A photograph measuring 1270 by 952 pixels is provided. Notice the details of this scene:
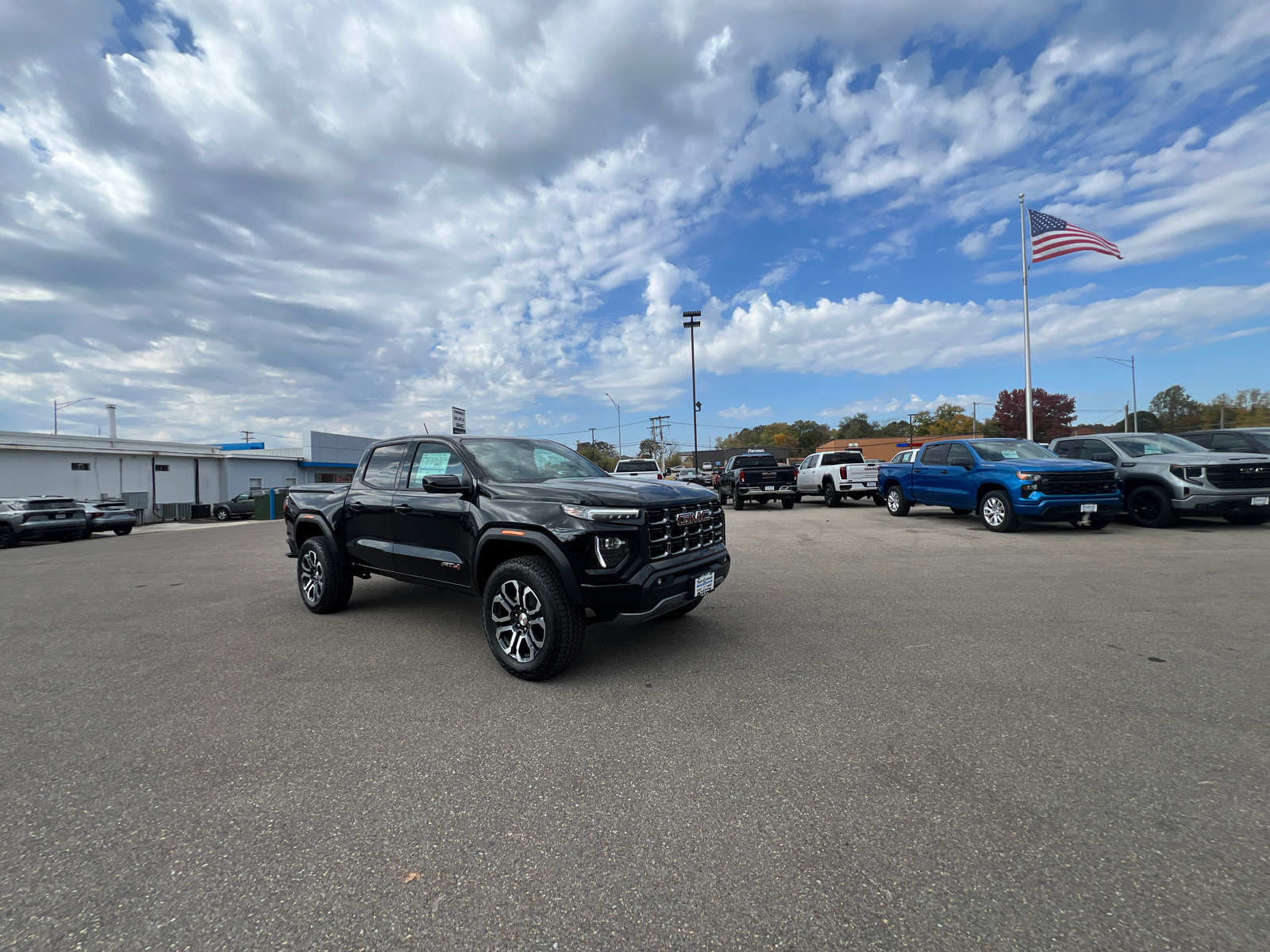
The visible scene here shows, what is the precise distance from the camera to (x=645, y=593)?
397 centimetres

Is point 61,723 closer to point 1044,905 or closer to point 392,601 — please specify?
point 392,601

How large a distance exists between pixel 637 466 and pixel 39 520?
16617 mm

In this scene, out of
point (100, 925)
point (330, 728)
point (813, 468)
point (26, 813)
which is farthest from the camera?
point (813, 468)

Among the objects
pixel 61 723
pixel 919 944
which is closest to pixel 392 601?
pixel 61 723

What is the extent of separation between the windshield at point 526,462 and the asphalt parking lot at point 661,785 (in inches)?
55.9

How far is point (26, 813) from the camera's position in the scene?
8.55ft

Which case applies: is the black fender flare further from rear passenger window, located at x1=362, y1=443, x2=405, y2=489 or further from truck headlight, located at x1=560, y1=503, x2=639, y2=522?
truck headlight, located at x1=560, y1=503, x2=639, y2=522

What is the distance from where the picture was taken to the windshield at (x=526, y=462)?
4914mm

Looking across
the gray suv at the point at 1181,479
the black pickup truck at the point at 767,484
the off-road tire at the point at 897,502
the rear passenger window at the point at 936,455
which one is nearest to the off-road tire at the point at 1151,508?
the gray suv at the point at 1181,479

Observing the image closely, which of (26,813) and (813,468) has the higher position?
(813,468)

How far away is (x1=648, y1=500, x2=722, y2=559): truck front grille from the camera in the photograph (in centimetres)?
422

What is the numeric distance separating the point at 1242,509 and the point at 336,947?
553 inches

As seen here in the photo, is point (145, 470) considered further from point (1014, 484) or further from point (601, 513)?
point (1014, 484)

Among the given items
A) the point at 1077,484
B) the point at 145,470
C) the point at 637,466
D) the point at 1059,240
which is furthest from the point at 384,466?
the point at 145,470
